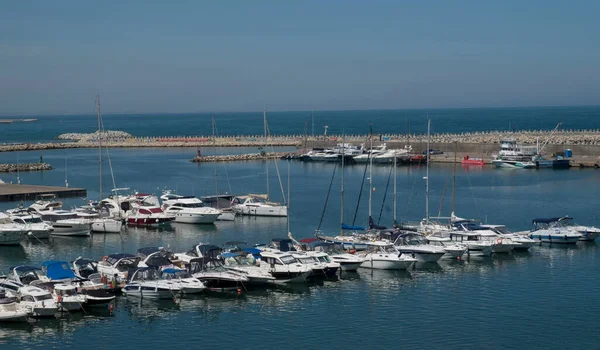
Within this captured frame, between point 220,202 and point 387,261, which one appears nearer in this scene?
point 387,261

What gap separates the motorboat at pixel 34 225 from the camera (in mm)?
38781

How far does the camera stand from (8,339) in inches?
938

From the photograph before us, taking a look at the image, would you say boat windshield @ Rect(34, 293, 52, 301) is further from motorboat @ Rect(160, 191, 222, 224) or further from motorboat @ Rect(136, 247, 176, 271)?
motorboat @ Rect(160, 191, 222, 224)

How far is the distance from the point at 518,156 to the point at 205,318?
57.5m

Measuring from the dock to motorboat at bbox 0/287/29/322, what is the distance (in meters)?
30.0

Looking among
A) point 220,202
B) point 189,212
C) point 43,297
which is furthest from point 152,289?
A: point 220,202

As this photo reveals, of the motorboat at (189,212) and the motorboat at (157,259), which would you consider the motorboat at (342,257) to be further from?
the motorboat at (189,212)

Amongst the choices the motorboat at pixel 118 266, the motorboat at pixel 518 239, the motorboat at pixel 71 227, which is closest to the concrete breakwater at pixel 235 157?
the motorboat at pixel 71 227

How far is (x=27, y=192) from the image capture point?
54.6m

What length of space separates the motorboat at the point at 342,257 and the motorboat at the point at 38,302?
1133 centimetres

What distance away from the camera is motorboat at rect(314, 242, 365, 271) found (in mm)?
31719

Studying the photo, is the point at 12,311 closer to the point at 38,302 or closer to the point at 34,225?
the point at 38,302

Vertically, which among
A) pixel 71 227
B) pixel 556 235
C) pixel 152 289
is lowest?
pixel 152 289

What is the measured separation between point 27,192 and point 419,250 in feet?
107
